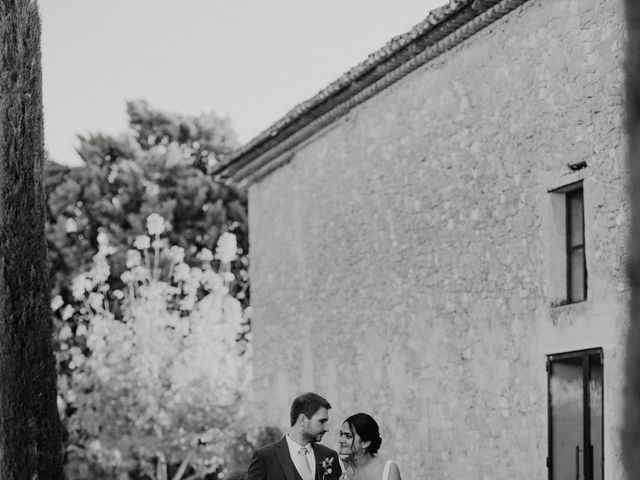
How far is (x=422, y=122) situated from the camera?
12.7 m

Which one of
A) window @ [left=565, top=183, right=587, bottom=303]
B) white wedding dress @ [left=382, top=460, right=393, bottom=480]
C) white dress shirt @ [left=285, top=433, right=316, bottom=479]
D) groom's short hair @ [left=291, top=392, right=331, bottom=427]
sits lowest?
white wedding dress @ [left=382, top=460, right=393, bottom=480]

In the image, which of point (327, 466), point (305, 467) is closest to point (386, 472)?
point (327, 466)

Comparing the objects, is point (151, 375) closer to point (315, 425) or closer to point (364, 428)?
point (364, 428)

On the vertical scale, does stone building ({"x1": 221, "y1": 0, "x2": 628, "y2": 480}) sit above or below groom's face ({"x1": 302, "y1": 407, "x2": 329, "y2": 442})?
above

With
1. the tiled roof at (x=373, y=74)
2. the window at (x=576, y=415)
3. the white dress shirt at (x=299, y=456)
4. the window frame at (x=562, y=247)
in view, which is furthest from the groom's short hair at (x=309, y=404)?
the tiled roof at (x=373, y=74)

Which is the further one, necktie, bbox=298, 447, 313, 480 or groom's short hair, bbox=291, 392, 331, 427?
necktie, bbox=298, 447, 313, 480

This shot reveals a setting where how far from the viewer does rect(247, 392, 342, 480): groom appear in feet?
24.9

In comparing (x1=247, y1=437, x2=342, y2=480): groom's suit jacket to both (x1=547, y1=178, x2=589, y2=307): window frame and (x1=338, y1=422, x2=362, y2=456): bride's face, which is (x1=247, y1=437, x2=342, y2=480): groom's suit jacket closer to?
(x1=338, y1=422, x2=362, y2=456): bride's face

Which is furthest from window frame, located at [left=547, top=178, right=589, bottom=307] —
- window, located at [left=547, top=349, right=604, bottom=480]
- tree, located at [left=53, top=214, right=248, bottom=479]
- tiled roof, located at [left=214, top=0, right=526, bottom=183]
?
tree, located at [left=53, top=214, right=248, bottom=479]

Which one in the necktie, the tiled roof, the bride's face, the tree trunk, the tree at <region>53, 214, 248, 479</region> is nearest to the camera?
the necktie

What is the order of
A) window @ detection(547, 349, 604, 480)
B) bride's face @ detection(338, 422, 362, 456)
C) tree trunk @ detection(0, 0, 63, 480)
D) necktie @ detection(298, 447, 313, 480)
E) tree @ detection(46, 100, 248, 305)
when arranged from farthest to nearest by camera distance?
tree @ detection(46, 100, 248, 305)
tree trunk @ detection(0, 0, 63, 480)
window @ detection(547, 349, 604, 480)
bride's face @ detection(338, 422, 362, 456)
necktie @ detection(298, 447, 313, 480)

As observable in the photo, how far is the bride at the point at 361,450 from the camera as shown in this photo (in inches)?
305

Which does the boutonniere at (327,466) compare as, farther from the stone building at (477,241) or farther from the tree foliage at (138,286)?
the tree foliage at (138,286)

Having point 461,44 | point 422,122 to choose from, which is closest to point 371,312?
point 422,122
